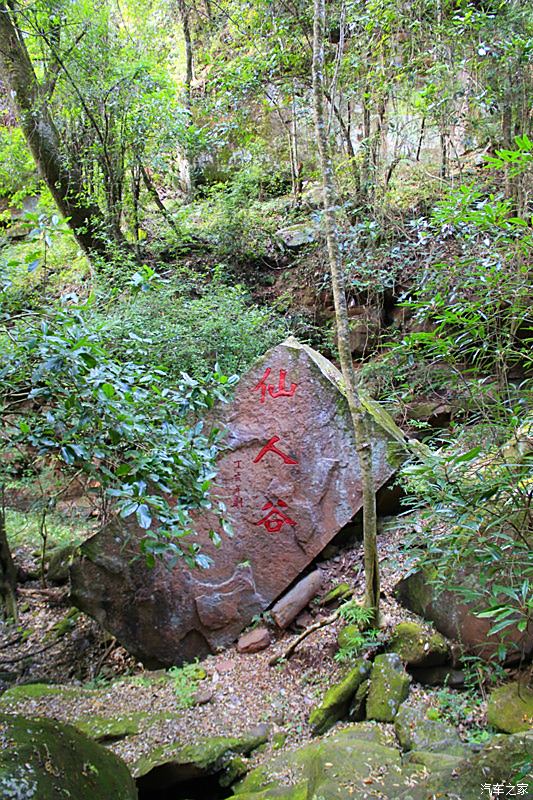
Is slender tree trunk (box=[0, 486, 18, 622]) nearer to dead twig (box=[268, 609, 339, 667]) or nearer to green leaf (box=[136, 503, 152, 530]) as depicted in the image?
dead twig (box=[268, 609, 339, 667])

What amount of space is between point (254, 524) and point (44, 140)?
6.04 m

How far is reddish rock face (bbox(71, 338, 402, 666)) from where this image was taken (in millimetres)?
4172

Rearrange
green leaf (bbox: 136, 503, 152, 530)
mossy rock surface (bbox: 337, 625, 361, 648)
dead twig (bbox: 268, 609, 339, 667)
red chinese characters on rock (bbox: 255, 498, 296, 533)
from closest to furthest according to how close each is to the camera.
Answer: green leaf (bbox: 136, 503, 152, 530), mossy rock surface (bbox: 337, 625, 361, 648), dead twig (bbox: 268, 609, 339, 667), red chinese characters on rock (bbox: 255, 498, 296, 533)

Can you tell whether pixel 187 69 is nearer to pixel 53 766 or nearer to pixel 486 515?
pixel 486 515

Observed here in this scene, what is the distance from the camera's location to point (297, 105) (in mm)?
7484

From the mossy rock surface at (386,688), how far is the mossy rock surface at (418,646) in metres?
0.07

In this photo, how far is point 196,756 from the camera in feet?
10.0

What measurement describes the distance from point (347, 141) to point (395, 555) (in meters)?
5.52

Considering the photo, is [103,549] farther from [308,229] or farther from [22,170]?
[22,170]

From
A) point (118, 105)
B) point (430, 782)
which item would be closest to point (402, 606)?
point (430, 782)

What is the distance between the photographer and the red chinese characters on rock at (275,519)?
4312 millimetres

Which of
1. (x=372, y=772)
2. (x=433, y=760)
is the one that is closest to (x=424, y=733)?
(x=433, y=760)

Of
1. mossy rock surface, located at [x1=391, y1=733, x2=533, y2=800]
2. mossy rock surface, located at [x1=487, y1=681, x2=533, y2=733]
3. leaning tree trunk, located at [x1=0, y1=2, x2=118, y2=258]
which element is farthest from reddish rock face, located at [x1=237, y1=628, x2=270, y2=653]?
leaning tree trunk, located at [x1=0, y1=2, x2=118, y2=258]

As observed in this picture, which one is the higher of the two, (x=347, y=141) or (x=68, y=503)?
(x=347, y=141)
